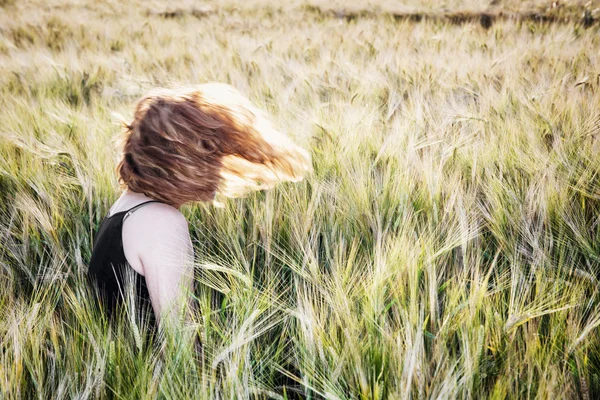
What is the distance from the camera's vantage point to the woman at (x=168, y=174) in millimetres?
916

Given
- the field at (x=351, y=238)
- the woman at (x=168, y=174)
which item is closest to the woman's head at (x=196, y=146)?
the woman at (x=168, y=174)

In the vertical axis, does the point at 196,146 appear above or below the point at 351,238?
above

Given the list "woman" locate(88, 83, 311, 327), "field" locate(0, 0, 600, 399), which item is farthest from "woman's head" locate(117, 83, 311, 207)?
"field" locate(0, 0, 600, 399)

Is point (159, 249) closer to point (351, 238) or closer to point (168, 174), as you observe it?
point (168, 174)

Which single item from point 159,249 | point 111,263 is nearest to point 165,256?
point 159,249

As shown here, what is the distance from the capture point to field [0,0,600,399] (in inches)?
25.7

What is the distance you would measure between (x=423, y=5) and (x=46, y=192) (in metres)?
6.84

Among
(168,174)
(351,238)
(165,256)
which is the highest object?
(168,174)

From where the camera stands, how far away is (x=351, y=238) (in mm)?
1116

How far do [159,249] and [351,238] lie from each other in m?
0.50

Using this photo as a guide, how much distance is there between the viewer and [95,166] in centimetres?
141

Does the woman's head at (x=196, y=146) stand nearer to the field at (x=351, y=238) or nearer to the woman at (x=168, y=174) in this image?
the woman at (x=168, y=174)

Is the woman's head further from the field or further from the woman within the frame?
the field

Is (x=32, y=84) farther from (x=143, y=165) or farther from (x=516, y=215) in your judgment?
(x=516, y=215)
